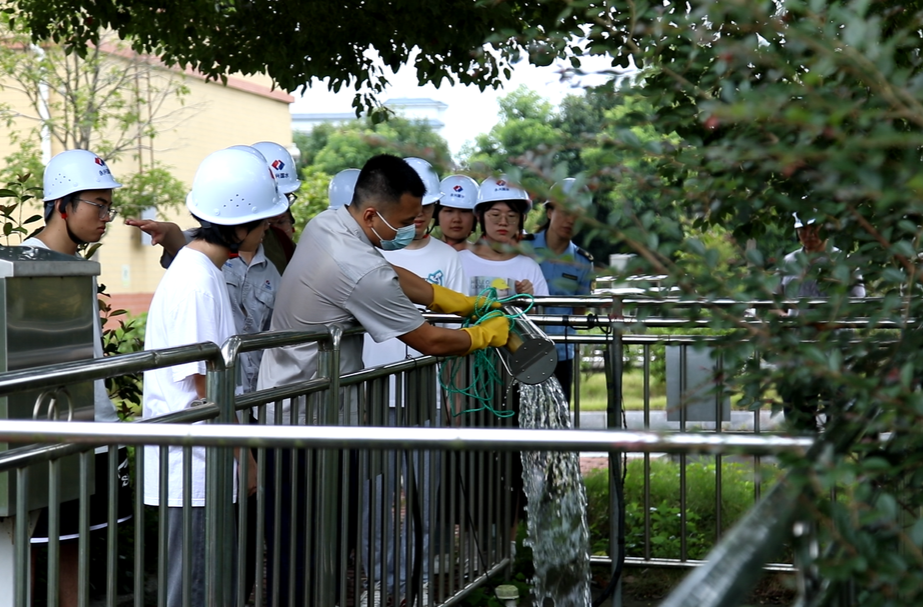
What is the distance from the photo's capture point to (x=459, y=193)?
6.38m

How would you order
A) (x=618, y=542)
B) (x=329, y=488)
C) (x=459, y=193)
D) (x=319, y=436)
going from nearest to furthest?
(x=319, y=436)
(x=329, y=488)
(x=618, y=542)
(x=459, y=193)

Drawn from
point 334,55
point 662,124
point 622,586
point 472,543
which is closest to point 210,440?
point 662,124

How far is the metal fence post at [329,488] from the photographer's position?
3.42 meters

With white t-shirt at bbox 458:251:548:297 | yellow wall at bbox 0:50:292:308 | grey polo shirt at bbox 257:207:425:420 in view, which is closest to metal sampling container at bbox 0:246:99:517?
grey polo shirt at bbox 257:207:425:420

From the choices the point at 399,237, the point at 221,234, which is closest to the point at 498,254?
the point at 399,237

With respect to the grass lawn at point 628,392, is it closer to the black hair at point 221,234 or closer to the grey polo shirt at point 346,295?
the grey polo shirt at point 346,295

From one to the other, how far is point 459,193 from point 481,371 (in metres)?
1.99

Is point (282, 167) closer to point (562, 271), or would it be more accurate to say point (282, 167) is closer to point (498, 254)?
point (498, 254)

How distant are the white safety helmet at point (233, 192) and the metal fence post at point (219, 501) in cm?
109

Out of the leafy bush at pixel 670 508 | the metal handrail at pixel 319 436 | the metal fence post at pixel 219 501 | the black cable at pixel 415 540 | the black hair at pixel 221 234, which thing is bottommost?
the leafy bush at pixel 670 508

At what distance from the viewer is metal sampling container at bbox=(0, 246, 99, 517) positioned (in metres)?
2.62

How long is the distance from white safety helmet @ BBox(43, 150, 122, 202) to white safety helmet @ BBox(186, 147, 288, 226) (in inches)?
19.0

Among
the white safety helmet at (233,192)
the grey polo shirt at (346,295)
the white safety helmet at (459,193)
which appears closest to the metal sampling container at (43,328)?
the white safety helmet at (233,192)

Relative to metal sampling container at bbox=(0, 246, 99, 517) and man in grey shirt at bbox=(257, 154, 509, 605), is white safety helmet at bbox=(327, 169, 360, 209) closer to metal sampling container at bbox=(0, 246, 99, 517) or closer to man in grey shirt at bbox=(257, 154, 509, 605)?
man in grey shirt at bbox=(257, 154, 509, 605)
